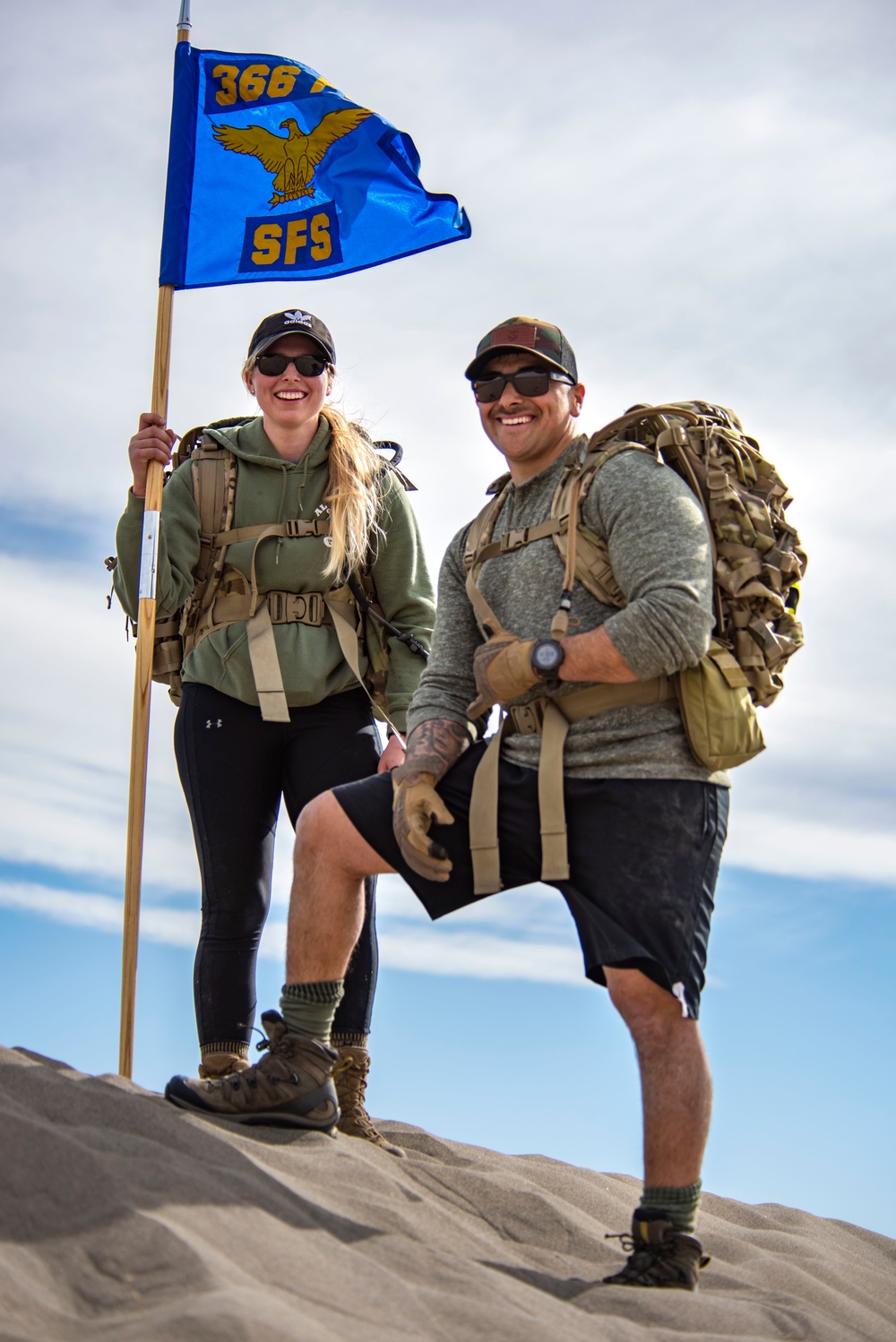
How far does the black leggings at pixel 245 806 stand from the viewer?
559 centimetres

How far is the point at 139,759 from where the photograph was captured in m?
6.33

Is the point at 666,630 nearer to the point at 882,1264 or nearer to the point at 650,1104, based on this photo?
the point at 650,1104

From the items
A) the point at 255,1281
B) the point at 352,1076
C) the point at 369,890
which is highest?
the point at 369,890

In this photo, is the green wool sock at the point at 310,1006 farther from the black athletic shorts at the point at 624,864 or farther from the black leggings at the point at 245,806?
the black leggings at the point at 245,806

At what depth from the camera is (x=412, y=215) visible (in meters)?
7.61

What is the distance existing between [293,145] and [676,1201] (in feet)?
19.8

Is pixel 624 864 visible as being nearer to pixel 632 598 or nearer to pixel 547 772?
pixel 547 772

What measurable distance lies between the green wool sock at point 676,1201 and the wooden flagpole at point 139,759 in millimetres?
2490

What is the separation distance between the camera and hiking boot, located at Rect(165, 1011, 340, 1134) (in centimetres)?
479

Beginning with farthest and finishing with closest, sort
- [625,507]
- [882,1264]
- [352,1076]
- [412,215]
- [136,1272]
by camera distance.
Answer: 1. [412,215]
2. [882,1264]
3. [352,1076]
4. [625,507]
5. [136,1272]

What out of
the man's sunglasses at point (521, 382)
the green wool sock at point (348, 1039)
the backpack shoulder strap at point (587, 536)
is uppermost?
the man's sunglasses at point (521, 382)

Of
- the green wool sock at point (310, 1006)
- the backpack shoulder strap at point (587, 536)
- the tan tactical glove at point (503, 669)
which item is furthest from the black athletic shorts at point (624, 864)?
the backpack shoulder strap at point (587, 536)

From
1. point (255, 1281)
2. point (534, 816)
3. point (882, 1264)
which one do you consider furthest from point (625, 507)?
point (882, 1264)

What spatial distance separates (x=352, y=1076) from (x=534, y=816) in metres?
1.69
